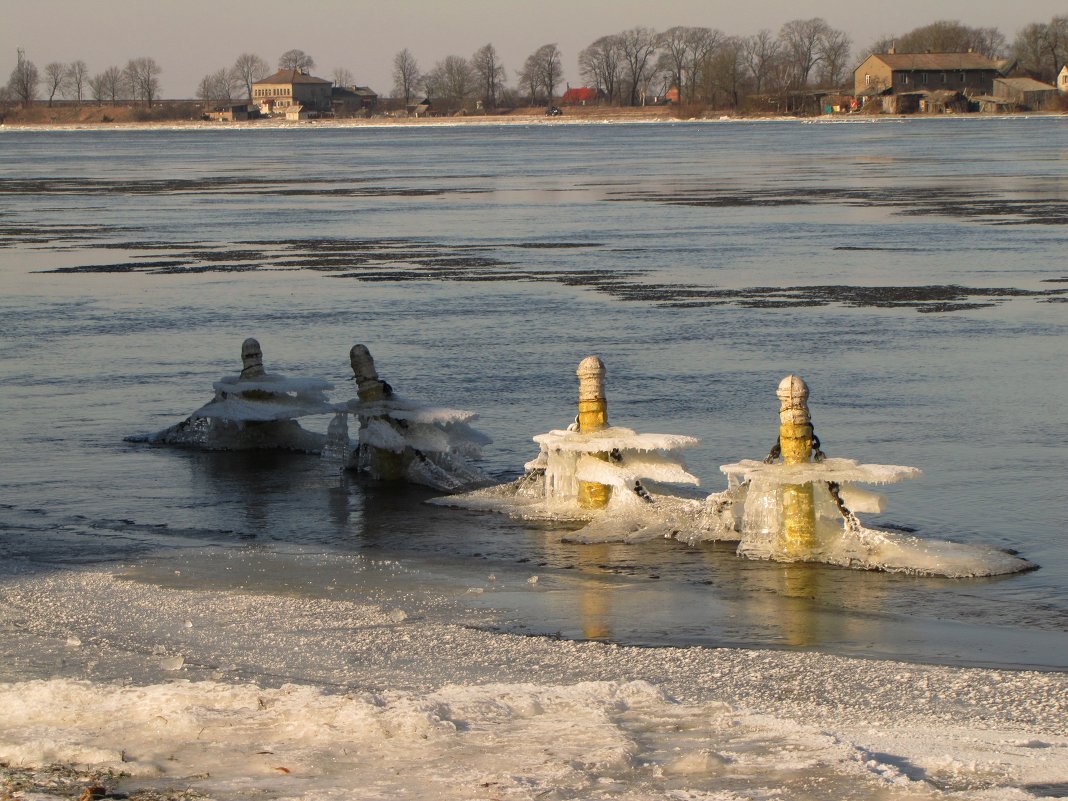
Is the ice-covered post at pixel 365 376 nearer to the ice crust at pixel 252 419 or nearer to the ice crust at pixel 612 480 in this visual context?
the ice crust at pixel 252 419

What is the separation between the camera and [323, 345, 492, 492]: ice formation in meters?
12.6

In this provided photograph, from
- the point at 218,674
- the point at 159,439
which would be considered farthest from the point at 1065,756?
the point at 159,439

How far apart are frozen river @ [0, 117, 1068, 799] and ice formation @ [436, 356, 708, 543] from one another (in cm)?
30

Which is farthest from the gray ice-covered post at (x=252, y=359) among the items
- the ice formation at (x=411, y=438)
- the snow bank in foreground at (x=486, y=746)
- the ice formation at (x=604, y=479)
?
the snow bank in foreground at (x=486, y=746)

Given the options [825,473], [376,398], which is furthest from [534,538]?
[376,398]

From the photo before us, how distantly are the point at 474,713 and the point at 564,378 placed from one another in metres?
10.2

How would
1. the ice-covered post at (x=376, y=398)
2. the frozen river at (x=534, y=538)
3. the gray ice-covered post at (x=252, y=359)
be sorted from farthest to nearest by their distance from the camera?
the gray ice-covered post at (x=252, y=359)
the ice-covered post at (x=376, y=398)
the frozen river at (x=534, y=538)

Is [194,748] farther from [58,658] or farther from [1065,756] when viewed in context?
[1065,756]

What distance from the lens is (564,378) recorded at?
1669 centimetres

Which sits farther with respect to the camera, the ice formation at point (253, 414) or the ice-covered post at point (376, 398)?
the ice formation at point (253, 414)

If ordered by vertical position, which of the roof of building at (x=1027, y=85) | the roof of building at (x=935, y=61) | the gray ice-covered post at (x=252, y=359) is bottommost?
the gray ice-covered post at (x=252, y=359)

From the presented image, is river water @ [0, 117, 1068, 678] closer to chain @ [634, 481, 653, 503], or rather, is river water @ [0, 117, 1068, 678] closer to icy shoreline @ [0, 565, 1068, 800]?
chain @ [634, 481, 653, 503]

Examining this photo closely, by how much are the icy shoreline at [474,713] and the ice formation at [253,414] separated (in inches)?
Answer: 197

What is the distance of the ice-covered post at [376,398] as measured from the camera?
12688 mm
